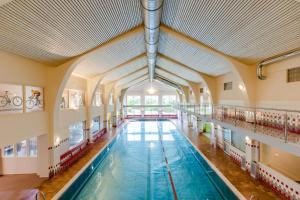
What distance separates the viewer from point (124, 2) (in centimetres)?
582

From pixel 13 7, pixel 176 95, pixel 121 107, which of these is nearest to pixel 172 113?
pixel 176 95

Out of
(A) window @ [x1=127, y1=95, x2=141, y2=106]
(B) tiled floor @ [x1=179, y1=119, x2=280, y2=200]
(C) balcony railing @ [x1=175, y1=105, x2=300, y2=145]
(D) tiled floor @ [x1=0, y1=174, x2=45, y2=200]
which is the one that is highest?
(A) window @ [x1=127, y1=95, x2=141, y2=106]

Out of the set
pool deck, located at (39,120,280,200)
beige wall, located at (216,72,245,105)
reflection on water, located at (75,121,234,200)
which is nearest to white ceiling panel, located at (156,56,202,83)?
beige wall, located at (216,72,245,105)

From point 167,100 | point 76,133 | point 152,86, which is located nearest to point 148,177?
point 76,133

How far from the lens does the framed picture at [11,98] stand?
242 inches

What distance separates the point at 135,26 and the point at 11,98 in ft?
16.2

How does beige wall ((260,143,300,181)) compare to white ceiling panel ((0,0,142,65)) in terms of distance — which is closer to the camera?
white ceiling panel ((0,0,142,65))

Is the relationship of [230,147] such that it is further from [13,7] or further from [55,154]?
[13,7]

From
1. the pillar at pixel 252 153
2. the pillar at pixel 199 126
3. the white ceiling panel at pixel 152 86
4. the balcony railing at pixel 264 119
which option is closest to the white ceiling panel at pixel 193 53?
the balcony railing at pixel 264 119

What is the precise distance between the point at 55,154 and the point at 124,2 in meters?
6.68

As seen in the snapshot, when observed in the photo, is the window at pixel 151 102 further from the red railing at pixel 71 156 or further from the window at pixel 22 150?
the window at pixel 22 150

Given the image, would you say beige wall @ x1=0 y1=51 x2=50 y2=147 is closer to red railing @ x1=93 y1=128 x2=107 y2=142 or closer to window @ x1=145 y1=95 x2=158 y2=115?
red railing @ x1=93 y1=128 x2=107 y2=142

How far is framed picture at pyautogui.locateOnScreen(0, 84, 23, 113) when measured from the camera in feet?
20.2

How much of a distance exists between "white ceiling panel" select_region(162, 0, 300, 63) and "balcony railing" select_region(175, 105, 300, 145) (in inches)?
79.8
